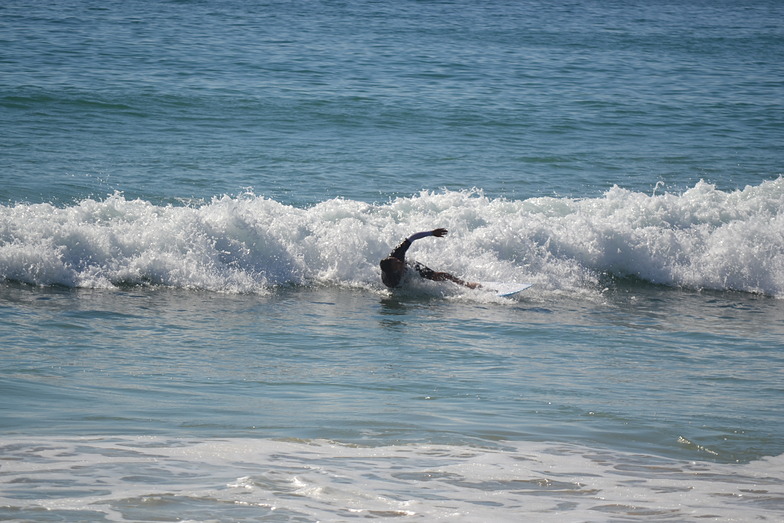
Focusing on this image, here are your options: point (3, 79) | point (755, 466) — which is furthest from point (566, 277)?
point (3, 79)

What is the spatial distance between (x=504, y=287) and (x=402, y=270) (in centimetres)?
138

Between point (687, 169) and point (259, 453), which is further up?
point (687, 169)

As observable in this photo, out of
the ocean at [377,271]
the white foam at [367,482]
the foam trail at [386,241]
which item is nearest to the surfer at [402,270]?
the ocean at [377,271]

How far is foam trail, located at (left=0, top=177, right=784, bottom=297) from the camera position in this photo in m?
11.6

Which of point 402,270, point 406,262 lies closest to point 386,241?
point 406,262

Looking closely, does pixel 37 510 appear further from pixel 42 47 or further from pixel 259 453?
pixel 42 47

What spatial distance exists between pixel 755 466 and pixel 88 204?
1007 cm

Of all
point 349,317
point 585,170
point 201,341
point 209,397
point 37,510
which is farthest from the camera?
point 585,170

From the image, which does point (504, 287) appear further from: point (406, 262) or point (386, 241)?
point (386, 241)

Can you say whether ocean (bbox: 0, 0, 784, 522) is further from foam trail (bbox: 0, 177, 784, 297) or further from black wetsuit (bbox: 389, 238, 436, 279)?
black wetsuit (bbox: 389, 238, 436, 279)

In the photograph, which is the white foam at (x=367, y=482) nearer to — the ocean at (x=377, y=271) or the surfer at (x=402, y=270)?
Answer: the ocean at (x=377, y=271)

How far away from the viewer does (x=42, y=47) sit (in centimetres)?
2292

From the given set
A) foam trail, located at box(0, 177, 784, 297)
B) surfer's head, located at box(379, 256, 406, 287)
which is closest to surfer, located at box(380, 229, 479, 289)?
surfer's head, located at box(379, 256, 406, 287)

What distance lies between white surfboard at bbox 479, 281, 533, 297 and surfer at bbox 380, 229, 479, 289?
0.62 feet
